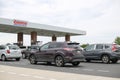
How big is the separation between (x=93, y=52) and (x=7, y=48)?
8.33 metres

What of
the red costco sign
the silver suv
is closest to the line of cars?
the silver suv

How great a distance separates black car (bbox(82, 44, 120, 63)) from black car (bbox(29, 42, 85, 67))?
132 inches

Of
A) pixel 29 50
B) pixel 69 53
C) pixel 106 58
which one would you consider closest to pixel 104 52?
pixel 106 58

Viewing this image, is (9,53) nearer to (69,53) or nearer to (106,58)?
(106,58)

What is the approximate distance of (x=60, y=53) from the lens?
62.5 feet

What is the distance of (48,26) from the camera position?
51.1 m

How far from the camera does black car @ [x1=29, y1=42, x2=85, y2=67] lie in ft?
61.3

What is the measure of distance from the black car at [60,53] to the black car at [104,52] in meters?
3.36

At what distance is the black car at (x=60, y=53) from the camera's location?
1867 cm

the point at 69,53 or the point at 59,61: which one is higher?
the point at 69,53

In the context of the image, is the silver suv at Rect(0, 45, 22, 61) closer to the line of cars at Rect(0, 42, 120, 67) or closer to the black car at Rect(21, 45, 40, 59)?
the line of cars at Rect(0, 42, 120, 67)

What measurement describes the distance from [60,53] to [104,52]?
188 inches

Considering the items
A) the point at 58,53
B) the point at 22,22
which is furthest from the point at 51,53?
the point at 22,22

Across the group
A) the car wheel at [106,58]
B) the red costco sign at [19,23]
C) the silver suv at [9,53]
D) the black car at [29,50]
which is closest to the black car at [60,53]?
the car wheel at [106,58]
